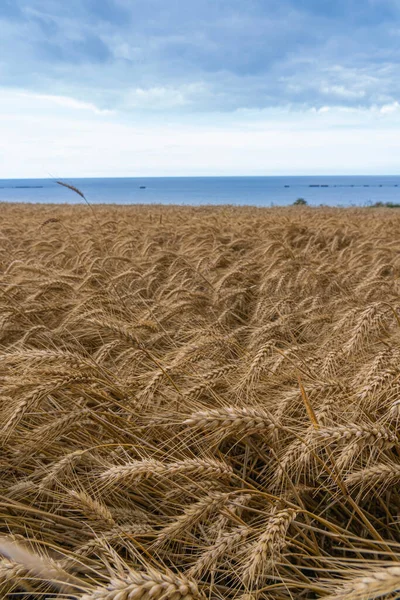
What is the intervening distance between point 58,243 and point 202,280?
2.96m

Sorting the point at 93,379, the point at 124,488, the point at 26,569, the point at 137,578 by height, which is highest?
the point at 93,379

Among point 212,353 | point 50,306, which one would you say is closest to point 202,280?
point 50,306

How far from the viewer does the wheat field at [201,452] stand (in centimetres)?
130

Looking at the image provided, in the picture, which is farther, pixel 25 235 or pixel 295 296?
pixel 25 235

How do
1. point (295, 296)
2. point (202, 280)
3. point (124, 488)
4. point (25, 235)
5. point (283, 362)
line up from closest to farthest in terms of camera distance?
point (124, 488) → point (283, 362) → point (295, 296) → point (202, 280) → point (25, 235)

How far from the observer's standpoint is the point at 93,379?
1.84 m

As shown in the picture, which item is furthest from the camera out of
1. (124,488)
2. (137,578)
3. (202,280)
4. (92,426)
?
(202,280)

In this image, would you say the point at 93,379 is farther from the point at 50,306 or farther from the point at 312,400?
the point at 50,306

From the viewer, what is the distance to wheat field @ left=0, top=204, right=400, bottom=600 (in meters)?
1.30

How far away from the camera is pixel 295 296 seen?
12.8 feet

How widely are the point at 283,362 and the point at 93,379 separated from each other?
947mm

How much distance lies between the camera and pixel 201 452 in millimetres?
1626

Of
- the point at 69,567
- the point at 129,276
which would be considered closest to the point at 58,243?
the point at 129,276

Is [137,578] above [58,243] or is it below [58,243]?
below
